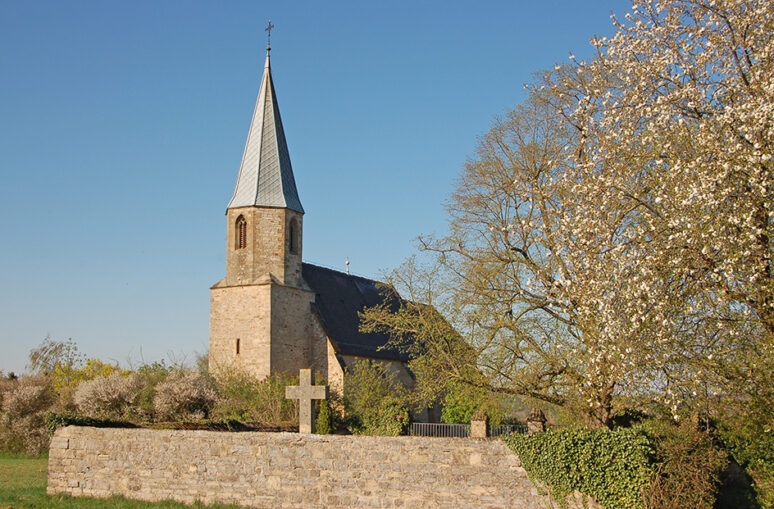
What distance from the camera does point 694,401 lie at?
12.6 m

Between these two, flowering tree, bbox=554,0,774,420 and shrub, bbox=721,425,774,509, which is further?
shrub, bbox=721,425,774,509

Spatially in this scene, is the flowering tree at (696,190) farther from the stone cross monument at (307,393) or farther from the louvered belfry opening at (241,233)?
the louvered belfry opening at (241,233)

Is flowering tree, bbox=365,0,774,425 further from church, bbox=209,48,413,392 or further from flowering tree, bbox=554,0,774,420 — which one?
church, bbox=209,48,413,392

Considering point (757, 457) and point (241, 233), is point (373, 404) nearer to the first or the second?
point (241, 233)

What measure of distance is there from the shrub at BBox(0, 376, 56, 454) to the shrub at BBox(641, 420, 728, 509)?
24334 mm

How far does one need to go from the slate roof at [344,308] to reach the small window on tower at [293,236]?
8.11 ft

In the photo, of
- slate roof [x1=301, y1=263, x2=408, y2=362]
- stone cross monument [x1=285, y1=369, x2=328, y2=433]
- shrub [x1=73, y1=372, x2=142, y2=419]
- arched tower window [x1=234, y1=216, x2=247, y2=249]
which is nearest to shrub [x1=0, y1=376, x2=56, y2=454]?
shrub [x1=73, y1=372, x2=142, y2=419]

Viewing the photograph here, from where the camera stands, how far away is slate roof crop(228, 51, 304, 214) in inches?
1309

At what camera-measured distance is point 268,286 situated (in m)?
32.2

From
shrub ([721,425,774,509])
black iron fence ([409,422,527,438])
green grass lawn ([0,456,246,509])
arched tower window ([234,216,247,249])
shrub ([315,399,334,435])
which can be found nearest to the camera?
shrub ([721,425,774,509])

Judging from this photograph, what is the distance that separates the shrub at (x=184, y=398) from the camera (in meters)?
25.8

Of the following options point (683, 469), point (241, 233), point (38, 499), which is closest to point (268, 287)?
point (241, 233)

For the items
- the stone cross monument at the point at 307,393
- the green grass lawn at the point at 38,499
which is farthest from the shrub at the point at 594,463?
the green grass lawn at the point at 38,499

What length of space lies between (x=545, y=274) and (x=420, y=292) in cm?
460
